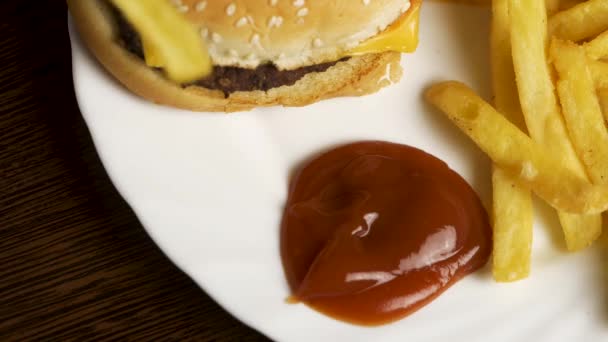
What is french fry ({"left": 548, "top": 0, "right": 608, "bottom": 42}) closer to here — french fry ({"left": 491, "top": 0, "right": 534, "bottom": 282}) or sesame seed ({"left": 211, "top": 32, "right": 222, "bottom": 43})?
french fry ({"left": 491, "top": 0, "right": 534, "bottom": 282})

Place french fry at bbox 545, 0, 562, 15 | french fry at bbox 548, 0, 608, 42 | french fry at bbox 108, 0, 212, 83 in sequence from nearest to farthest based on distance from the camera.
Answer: french fry at bbox 108, 0, 212, 83
french fry at bbox 548, 0, 608, 42
french fry at bbox 545, 0, 562, 15

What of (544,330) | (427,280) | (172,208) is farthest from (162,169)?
(544,330)

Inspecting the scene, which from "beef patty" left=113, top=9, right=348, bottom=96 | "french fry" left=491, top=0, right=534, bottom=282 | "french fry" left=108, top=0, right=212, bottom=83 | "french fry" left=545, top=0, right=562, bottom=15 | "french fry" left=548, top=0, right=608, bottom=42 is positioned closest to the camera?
"french fry" left=108, top=0, right=212, bottom=83

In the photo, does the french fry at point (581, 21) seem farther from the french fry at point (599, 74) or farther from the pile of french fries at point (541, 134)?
the french fry at point (599, 74)

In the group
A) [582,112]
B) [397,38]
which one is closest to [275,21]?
[397,38]

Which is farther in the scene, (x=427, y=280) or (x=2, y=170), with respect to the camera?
(x=2, y=170)

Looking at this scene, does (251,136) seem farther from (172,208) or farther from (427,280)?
(427,280)

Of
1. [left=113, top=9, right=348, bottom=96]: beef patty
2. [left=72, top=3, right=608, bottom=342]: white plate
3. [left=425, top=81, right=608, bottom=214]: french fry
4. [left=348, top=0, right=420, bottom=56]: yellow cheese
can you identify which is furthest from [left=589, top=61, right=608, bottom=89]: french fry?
[left=113, top=9, right=348, bottom=96]: beef patty
